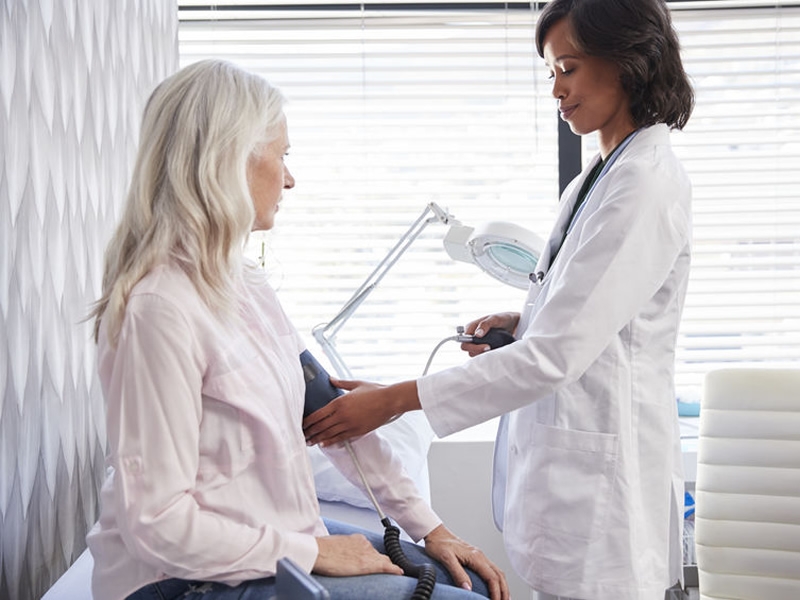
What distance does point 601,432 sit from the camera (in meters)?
1.42

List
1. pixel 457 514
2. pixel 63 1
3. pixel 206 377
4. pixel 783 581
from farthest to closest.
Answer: pixel 457 514, pixel 783 581, pixel 63 1, pixel 206 377

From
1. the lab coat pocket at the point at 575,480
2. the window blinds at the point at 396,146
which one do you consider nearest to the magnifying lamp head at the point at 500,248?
the lab coat pocket at the point at 575,480

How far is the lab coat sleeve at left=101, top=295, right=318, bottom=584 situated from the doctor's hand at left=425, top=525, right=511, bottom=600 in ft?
1.31

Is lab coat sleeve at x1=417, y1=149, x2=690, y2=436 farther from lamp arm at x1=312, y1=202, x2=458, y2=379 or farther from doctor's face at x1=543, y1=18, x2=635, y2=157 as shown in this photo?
lamp arm at x1=312, y1=202, x2=458, y2=379

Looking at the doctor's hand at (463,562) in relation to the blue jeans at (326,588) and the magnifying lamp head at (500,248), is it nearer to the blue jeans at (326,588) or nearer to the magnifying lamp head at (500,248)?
the blue jeans at (326,588)

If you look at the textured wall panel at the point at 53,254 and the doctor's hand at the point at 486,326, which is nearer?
the textured wall panel at the point at 53,254

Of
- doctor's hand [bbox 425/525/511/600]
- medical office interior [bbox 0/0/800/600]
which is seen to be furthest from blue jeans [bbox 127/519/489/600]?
medical office interior [bbox 0/0/800/600]

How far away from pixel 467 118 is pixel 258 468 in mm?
2016

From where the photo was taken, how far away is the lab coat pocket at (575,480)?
1.41m

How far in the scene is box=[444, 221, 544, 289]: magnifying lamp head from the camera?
1746mm

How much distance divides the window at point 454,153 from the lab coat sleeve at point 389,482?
1.43 meters

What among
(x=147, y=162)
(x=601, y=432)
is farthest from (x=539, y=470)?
(x=147, y=162)

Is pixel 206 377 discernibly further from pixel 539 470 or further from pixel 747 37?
pixel 747 37

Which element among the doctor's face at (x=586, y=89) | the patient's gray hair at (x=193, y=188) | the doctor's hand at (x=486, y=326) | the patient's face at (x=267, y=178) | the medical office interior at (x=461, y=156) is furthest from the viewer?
the medical office interior at (x=461, y=156)
